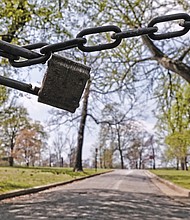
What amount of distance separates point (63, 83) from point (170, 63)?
38.8ft

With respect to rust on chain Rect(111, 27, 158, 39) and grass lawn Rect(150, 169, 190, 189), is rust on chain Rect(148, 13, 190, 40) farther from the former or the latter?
grass lawn Rect(150, 169, 190, 189)

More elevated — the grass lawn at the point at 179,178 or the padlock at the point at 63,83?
the padlock at the point at 63,83

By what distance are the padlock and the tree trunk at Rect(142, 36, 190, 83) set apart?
10.8m

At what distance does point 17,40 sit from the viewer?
1187 centimetres

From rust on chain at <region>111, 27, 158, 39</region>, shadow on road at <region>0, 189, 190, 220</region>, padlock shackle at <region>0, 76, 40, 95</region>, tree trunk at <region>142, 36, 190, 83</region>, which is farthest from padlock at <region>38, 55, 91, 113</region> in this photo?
tree trunk at <region>142, 36, 190, 83</region>

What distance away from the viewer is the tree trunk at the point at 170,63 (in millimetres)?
12962

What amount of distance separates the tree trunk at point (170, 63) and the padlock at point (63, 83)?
1084cm

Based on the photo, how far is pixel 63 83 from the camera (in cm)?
196

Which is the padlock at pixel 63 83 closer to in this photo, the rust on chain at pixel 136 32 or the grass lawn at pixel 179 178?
the rust on chain at pixel 136 32

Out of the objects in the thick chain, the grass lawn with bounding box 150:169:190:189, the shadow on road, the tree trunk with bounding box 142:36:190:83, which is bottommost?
the shadow on road

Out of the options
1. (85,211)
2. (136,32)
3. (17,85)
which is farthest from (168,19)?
(85,211)

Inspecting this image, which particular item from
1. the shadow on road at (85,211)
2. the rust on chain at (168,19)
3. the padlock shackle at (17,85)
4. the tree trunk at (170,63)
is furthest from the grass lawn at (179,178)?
the padlock shackle at (17,85)

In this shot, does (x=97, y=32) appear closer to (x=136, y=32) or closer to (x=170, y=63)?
(x=136, y=32)

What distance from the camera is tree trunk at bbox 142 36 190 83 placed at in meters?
13.0
